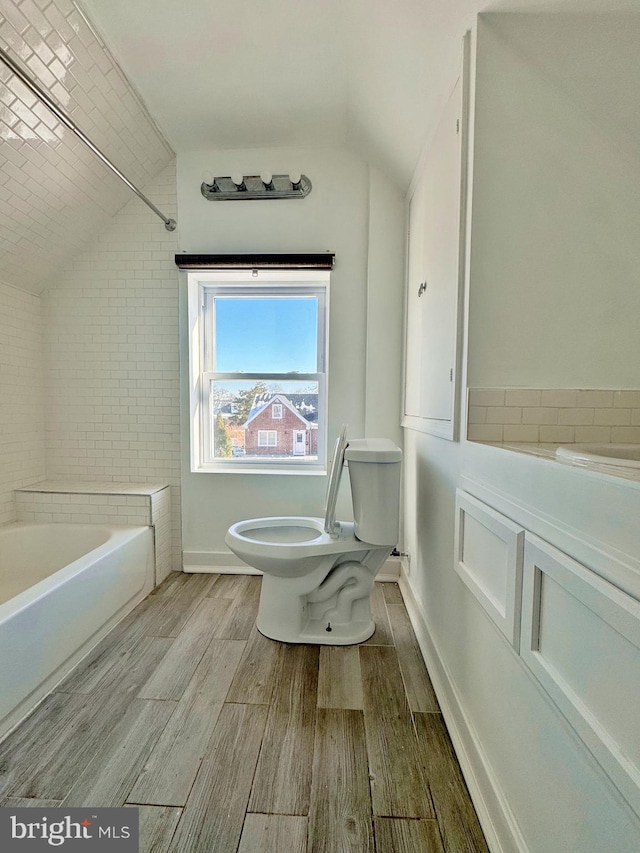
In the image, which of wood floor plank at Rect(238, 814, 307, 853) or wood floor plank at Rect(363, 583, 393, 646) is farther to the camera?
wood floor plank at Rect(363, 583, 393, 646)

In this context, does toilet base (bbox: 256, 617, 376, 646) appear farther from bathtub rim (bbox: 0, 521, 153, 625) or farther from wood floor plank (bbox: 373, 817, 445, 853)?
bathtub rim (bbox: 0, 521, 153, 625)

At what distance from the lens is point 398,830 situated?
952mm

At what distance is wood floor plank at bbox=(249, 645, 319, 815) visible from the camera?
102cm

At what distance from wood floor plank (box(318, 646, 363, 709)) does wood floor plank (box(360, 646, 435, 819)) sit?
3 centimetres

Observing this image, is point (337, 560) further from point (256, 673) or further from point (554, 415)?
point (554, 415)

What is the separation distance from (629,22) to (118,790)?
258cm

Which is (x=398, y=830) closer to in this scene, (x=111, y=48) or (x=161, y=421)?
(x=161, y=421)

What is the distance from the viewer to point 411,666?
1.56m

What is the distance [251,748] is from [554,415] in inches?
54.2

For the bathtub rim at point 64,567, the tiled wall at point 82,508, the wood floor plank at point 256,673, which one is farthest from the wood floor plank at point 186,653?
the tiled wall at point 82,508

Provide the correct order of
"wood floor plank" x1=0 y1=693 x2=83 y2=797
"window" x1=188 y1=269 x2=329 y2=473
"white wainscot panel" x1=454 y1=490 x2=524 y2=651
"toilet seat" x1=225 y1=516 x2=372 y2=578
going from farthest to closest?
"window" x1=188 y1=269 x2=329 y2=473
"toilet seat" x1=225 y1=516 x2=372 y2=578
"wood floor plank" x1=0 y1=693 x2=83 y2=797
"white wainscot panel" x1=454 y1=490 x2=524 y2=651

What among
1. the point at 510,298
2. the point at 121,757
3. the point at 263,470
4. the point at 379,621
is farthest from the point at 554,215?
the point at 121,757

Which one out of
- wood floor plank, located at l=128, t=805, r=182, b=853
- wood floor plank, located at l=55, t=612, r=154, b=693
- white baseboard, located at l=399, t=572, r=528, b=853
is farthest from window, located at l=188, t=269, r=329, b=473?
wood floor plank, located at l=128, t=805, r=182, b=853

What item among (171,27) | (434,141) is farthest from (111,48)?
(434,141)
